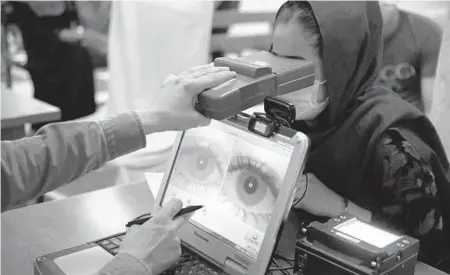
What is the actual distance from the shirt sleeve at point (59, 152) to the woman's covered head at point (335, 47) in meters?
0.40

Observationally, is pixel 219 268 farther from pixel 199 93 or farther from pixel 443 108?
pixel 443 108

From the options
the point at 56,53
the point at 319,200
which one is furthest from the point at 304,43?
the point at 56,53

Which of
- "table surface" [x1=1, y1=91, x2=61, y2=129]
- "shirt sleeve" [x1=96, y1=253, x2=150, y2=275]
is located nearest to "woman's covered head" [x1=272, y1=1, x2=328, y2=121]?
"shirt sleeve" [x1=96, y1=253, x2=150, y2=275]

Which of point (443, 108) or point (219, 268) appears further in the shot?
point (443, 108)

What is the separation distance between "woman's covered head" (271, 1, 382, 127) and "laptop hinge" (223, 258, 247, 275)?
0.36 m

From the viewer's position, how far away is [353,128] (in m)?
1.23

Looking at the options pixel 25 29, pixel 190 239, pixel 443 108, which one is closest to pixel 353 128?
pixel 443 108

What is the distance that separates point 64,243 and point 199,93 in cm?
51

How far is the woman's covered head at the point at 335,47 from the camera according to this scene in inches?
46.6

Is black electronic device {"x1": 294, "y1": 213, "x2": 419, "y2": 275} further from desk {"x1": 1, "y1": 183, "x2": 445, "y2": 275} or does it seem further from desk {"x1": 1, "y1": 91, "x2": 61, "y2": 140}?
desk {"x1": 1, "y1": 91, "x2": 61, "y2": 140}

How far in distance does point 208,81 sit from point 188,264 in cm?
36

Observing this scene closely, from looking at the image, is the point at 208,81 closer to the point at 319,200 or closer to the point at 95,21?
the point at 319,200

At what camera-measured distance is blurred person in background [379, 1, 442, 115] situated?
1247 mm

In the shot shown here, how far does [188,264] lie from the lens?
1041mm
